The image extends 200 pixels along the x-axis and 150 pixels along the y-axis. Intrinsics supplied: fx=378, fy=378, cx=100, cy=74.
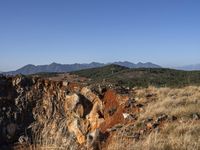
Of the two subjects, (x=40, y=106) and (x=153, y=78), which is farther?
(x=153, y=78)

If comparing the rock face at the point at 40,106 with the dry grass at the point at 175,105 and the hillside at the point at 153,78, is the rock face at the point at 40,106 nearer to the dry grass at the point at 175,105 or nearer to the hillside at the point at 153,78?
the dry grass at the point at 175,105

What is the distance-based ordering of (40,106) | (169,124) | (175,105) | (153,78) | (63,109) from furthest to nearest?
(153,78) → (40,106) → (63,109) → (175,105) → (169,124)

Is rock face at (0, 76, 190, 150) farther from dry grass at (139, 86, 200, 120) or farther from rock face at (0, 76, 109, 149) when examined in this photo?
dry grass at (139, 86, 200, 120)

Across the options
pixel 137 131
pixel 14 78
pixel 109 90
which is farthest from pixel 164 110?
pixel 14 78

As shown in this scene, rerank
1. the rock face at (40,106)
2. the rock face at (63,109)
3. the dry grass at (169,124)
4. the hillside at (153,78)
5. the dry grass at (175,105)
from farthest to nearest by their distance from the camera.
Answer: the hillside at (153,78) → the rock face at (40,106) → the rock face at (63,109) → the dry grass at (175,105) → the dry grass at (169,124)

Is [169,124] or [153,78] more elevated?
[153,78]

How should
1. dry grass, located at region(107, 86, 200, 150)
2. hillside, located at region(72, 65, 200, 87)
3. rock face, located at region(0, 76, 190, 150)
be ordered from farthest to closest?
hillside, located at region(72, 65, 200, 87) → rock face, located at region(0, 76, 190, 150) → dry grass, located at region(107, 86, 200, 150)

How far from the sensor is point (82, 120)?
72.9 ft

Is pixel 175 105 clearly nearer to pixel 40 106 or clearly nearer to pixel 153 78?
pixel 40 106

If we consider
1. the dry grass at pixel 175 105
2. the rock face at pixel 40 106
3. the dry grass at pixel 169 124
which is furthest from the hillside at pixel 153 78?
the dry grass at pixel 169 124

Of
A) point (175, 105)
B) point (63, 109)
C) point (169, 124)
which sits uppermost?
point (175, 105)

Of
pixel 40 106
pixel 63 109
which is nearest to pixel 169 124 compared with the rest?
pixel 63 109

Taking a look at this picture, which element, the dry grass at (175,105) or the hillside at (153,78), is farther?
the hillside at (153,78)

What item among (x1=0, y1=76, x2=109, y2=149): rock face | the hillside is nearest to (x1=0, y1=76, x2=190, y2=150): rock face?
(x1=0, y1=76, x2=109, y2=149): rock face
